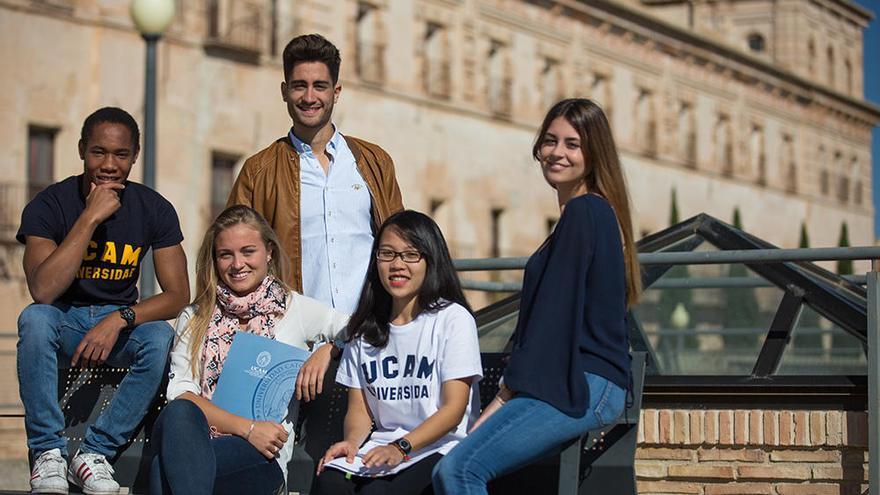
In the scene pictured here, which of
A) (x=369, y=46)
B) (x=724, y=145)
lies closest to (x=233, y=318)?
(x=369, y=46)

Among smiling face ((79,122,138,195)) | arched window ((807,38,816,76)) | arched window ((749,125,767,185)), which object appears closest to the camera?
smiling face ((79,122,138,195))

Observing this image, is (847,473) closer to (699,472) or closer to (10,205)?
(699,472)

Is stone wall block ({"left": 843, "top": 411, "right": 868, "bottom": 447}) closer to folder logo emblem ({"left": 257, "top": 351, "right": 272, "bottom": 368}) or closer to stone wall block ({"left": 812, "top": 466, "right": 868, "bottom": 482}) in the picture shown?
stone wall block ({"left": 812, "top": 466, "right": 868, "bottom": 482})

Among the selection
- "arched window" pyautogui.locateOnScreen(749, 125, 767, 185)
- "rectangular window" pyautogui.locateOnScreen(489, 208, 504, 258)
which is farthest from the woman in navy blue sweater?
"arched window" pyautogui.locateOnScreen(749, 125, 767, 185)

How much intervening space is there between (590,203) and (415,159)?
3203 centimetres

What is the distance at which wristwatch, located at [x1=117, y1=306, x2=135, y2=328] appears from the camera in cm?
589

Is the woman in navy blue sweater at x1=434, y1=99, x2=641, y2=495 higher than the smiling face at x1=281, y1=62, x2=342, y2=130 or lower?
lower

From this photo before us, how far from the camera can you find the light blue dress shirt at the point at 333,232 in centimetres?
629

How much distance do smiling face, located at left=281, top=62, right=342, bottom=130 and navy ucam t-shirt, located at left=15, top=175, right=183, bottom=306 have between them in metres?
0.66

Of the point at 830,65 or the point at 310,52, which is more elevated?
the point at 830,65

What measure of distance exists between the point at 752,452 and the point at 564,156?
7.85ft

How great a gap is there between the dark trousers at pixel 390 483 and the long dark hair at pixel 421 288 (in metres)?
0.46

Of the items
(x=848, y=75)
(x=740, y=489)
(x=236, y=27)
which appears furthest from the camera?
(x=848, y=75)

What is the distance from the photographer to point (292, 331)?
591cm
